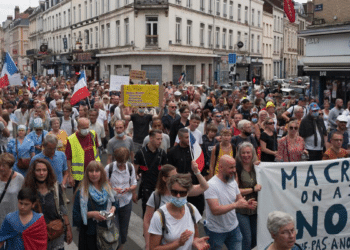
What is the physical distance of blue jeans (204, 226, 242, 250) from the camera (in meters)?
4.96

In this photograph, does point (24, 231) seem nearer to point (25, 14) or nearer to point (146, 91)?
point (146, 91)

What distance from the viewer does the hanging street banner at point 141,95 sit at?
38.8 feet

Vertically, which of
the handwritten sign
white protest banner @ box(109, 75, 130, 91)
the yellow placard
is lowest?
the yellow placard

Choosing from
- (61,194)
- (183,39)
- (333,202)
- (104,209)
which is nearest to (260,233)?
(333,202)

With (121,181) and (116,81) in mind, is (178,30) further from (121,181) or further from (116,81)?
(121,181)

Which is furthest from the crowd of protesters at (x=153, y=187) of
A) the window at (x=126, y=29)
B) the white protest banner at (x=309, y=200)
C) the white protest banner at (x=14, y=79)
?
the window at (x=126, y=29)

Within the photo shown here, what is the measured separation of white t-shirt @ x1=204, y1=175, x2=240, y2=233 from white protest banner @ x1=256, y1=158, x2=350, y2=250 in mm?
531

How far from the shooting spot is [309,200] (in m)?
5.51

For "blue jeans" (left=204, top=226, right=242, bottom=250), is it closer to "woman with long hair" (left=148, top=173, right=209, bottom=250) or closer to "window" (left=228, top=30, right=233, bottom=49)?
"woman with long hair" (left=148, top=173, right=209, bottom=250)

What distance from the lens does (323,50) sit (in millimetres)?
19703

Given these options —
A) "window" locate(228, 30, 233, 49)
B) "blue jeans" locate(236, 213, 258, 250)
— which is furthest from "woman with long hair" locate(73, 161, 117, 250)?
"window" locate(228, 30, 233, 49)

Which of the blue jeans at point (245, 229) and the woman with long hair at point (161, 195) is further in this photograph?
the blue jeans at point (245, 229)

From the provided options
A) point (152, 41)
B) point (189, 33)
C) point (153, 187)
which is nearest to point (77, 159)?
point (153, 187)

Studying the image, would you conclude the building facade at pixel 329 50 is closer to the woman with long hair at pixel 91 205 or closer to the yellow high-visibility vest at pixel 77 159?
the yellow high-visibility vest at pixel 77 159
